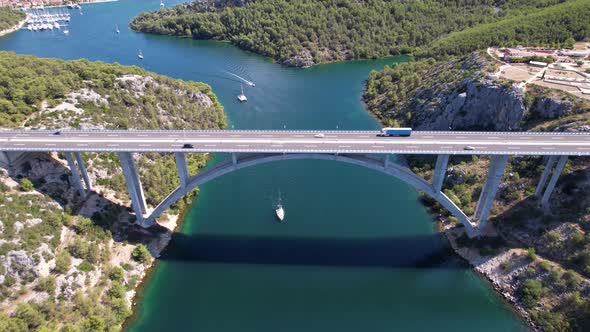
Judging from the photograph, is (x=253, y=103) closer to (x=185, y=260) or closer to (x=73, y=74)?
(x=73, y=74)

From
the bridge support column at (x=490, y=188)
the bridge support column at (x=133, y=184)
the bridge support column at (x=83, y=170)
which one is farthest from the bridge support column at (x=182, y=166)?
the bridge support column at (x=490, y=188)

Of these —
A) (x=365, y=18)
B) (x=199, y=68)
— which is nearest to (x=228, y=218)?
(x=199, y=68)

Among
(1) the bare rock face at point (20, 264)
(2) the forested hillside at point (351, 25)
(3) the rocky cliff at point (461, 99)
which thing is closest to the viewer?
(1) the bare rock face at point (20, 264)

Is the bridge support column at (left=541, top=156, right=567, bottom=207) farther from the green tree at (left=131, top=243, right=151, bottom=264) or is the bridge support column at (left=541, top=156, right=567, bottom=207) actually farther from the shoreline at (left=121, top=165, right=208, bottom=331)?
the green tree at (left=131, top=243, right=151, bottom=264)

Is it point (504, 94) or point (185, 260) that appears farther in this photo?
point (504, 94)

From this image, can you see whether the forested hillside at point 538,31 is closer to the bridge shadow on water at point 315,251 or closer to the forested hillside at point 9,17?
the bridge shadow on water at point 315,251

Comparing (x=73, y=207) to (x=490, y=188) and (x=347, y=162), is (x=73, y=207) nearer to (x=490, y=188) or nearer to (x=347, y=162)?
(x=347, y=162)
